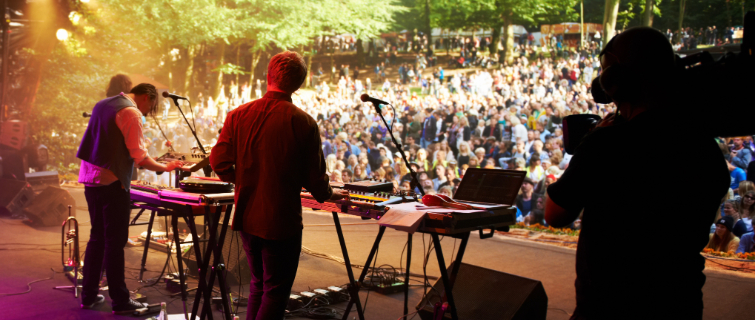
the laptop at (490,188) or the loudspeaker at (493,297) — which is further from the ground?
the laptop at (490,188)

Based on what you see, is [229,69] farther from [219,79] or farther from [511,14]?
[511,14]

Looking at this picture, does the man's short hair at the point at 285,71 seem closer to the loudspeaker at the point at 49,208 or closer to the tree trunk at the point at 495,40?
the loudspeaker at the point at 49,208

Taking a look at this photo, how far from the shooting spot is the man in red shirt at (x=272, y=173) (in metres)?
2.16

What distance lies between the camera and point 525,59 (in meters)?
10.9

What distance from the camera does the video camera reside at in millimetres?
1175

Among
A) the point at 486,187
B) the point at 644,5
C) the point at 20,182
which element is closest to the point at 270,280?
the point at 486,187

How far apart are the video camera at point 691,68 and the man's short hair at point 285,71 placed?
123 cm

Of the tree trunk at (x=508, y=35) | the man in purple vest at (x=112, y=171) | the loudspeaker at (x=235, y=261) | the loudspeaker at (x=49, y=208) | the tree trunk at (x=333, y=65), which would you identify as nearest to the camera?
the man in purple vest at (x=112, y=171)

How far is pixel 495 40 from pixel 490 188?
9.38 meters

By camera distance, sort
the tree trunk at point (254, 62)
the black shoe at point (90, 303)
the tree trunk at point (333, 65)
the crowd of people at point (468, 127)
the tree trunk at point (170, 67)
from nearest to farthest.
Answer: the black shoe at point (90, 303)
the crowd of people at point (468, 127)
the tree trunk at point (333, 65)
the tree trunk at point (254, 62)
the tree trunk at point (170, 67)

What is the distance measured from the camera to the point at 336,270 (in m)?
4.86

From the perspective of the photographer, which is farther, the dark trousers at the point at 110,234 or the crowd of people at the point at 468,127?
the crowd of people at the point at 468,127

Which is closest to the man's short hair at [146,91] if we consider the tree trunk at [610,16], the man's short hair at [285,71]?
the man's short hair at [285,71]

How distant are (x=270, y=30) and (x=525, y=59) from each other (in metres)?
6.60
